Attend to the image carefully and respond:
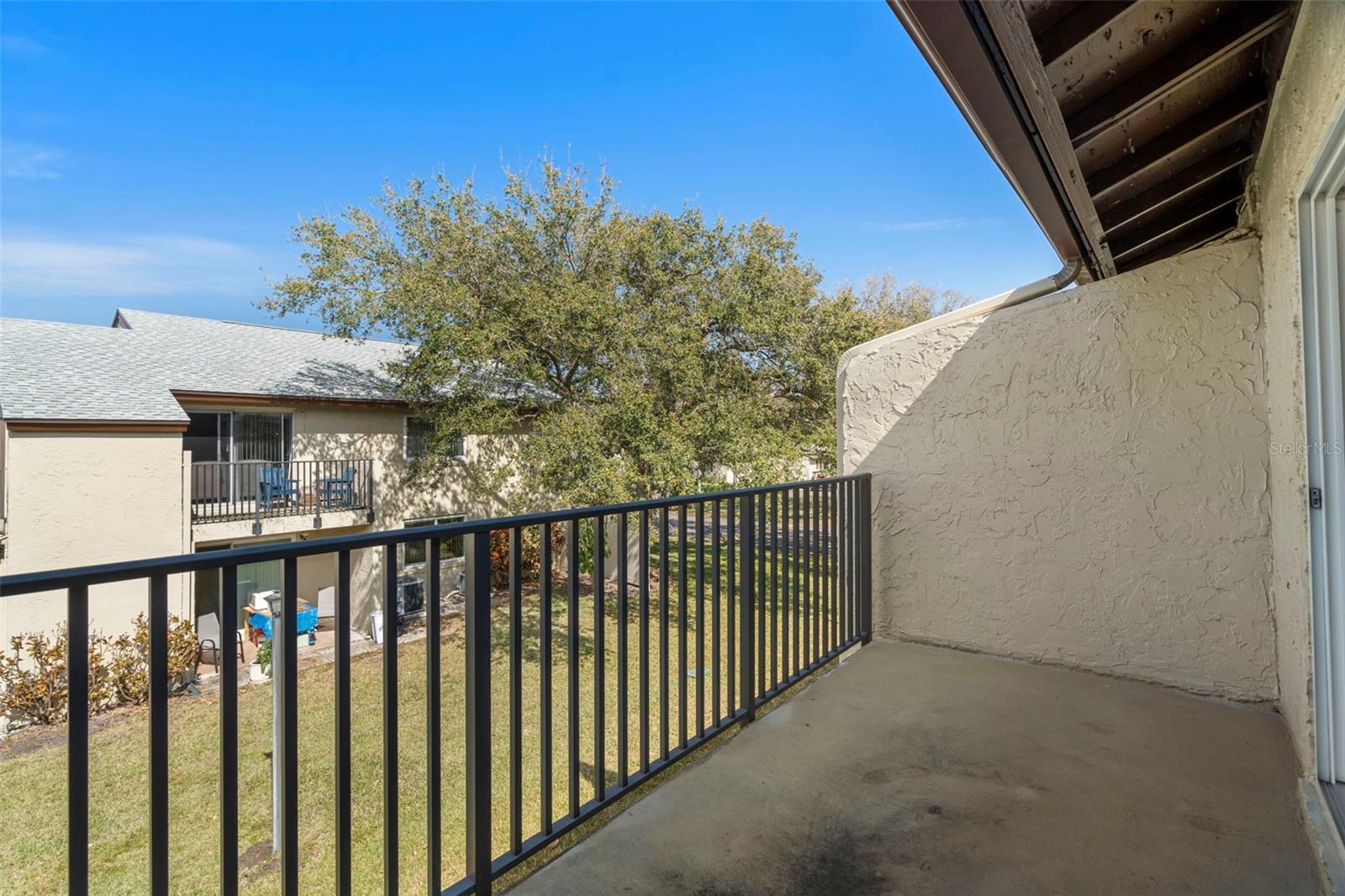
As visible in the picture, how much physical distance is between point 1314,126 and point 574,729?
2.59 metres

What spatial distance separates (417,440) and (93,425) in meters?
4.72

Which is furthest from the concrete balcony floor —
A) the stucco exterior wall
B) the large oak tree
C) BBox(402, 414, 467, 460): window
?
BBox(402, 414, 467, 460): window

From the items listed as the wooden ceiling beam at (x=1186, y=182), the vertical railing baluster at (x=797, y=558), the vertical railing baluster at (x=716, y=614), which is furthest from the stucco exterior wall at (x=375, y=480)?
the wooden ceiling beam at (x=1186, y=182)

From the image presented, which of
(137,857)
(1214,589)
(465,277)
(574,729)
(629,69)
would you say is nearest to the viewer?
(574,729)

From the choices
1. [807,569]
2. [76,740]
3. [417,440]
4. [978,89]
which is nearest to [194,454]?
[417,440]

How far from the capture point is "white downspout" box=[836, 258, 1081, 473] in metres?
3.25

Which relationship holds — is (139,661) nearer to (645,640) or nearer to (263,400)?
(263,400)

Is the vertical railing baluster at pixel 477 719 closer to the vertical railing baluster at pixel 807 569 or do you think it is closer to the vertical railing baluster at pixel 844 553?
the vertical railing baluster at pixel 807 569

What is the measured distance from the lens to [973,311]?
3.59 m

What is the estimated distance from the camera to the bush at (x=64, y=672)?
274 inches

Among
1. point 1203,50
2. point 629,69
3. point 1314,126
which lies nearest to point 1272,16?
point 1203,50

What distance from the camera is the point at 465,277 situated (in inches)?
384

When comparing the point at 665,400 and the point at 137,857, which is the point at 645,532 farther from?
the point at 665,400

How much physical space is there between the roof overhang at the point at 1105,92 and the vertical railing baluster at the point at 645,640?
4.68 feet
